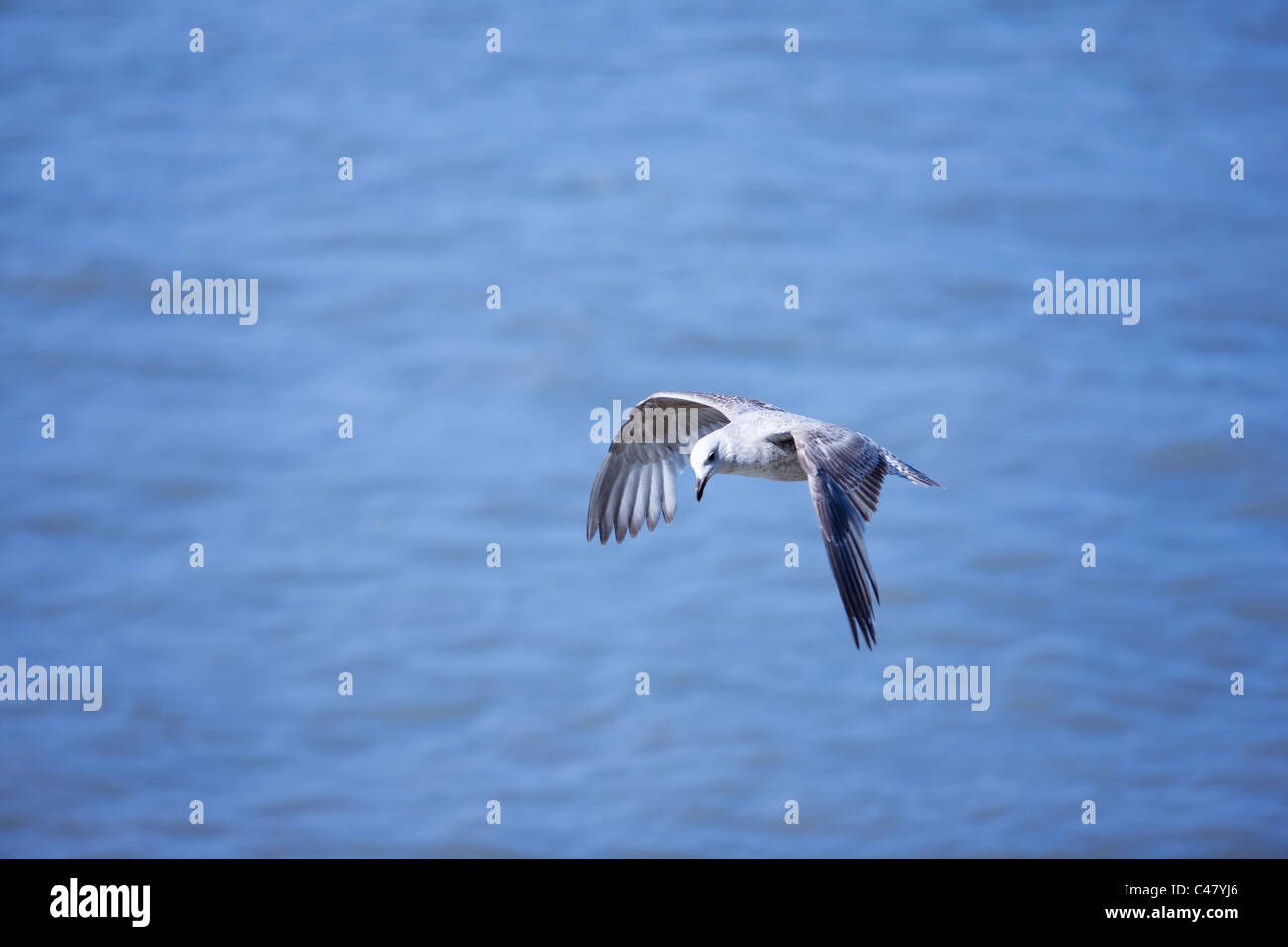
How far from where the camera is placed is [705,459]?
530 inches

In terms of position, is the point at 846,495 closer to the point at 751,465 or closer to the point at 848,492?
the point at 848,492

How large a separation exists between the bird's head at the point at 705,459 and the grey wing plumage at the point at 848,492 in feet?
2.45

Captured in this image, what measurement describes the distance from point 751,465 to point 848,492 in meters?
1.22

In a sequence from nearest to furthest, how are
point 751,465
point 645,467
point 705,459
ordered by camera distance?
point 705,459 < point 751,465 < point 645,467

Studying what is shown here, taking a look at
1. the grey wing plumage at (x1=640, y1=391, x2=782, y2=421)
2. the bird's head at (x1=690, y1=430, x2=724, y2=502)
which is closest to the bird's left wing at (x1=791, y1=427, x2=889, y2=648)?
the bird's head at (x1=690, y1=430, x2=724, y2=502)

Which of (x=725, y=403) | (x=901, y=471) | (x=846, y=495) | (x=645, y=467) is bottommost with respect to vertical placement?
(x=846, y=495)

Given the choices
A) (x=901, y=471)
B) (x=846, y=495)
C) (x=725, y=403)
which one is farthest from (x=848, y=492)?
(x=725, y=403)

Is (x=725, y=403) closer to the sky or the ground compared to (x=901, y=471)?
closer to the sky

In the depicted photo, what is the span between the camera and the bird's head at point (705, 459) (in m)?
13.3

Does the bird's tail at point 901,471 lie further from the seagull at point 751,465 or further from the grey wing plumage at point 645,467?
the grey wing plumage at point 645,467

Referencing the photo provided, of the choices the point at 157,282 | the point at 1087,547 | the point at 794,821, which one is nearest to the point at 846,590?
the point at 794,821

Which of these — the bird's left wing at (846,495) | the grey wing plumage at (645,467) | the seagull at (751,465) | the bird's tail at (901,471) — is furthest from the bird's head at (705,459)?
the grey wing plumage at (645,467)

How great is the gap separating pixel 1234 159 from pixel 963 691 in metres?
19.6

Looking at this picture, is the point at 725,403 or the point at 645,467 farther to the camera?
the point at 645,467
